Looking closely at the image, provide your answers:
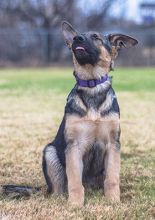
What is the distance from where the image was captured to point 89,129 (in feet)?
16.5

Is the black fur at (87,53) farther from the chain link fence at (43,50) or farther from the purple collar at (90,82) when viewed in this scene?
the chain link fence at (43,50)

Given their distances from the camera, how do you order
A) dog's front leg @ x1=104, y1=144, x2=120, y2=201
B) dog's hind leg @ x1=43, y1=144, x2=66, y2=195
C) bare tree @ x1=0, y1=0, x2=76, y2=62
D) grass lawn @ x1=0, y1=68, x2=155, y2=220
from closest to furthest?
grass lawn @ x1=0, y1=68, x2=155, y2=220
dog's front leg @ x1=104, y1=144, x2=120, y2=201
dog's hind leg @ x1=43, y1=144, x2=66, y2=195
bare tree @ x1=0, y1=0, x2=76, y2=62

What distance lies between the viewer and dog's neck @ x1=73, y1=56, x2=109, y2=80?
5.26 m

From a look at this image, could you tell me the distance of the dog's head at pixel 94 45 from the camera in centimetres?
506

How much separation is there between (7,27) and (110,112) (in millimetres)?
43023

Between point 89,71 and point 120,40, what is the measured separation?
466mm

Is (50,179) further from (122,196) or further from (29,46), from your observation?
(29,46)

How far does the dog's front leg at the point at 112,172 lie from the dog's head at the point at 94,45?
2.58 feet

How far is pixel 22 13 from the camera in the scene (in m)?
48.5

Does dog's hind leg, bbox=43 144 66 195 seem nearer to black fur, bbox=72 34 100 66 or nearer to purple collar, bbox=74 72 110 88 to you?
purple collar, bbox=74 72 110 88

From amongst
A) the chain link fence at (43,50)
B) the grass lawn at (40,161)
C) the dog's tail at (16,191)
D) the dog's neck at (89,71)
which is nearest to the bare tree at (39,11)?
the chain link fence at (43,50)

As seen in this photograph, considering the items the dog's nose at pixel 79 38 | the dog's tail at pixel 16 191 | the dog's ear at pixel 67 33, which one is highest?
the dog's ear at pixel 67 33

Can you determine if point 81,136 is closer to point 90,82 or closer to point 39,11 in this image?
point 90,82

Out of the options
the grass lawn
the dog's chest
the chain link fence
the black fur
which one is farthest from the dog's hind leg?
the chain link fence
